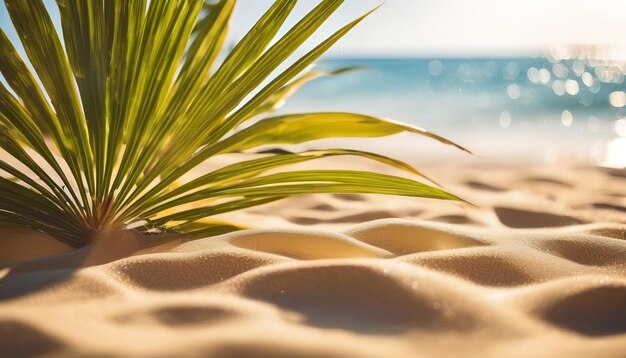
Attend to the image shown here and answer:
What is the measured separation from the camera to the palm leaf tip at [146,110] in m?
1.00

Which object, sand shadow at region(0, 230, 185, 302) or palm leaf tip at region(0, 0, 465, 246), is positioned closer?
sand shadow at region(0, 230, 185, 302)

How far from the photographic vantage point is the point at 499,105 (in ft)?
42.1

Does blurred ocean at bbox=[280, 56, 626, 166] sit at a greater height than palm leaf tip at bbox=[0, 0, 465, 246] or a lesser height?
greater

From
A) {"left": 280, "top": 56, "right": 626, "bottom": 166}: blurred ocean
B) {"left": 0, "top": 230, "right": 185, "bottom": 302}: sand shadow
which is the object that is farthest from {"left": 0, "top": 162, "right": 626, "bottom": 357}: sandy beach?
{"left": 280, "top": 56, "right": 626, "bottom": 166}: blurred ocean

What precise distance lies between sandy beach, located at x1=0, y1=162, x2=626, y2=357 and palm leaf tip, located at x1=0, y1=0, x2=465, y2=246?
10 centimetres

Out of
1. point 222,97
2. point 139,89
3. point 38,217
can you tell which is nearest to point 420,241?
point 222,97

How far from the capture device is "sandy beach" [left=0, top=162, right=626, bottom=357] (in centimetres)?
63

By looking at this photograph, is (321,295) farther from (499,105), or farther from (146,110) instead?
(499,105)

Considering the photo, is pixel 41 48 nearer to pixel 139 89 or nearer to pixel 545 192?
pixel 139 89

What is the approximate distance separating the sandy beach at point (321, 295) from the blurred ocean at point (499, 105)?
381cm

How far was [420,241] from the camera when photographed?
116cm

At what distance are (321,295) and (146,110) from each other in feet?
1.62

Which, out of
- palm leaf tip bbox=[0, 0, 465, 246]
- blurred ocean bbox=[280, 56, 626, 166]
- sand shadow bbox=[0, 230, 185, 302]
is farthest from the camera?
blurred ocean bbox=[280, 56, 626, 166]

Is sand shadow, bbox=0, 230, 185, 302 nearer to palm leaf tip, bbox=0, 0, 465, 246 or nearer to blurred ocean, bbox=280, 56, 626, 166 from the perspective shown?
palm leaf tip, bbox=0, 0, 465, 246
